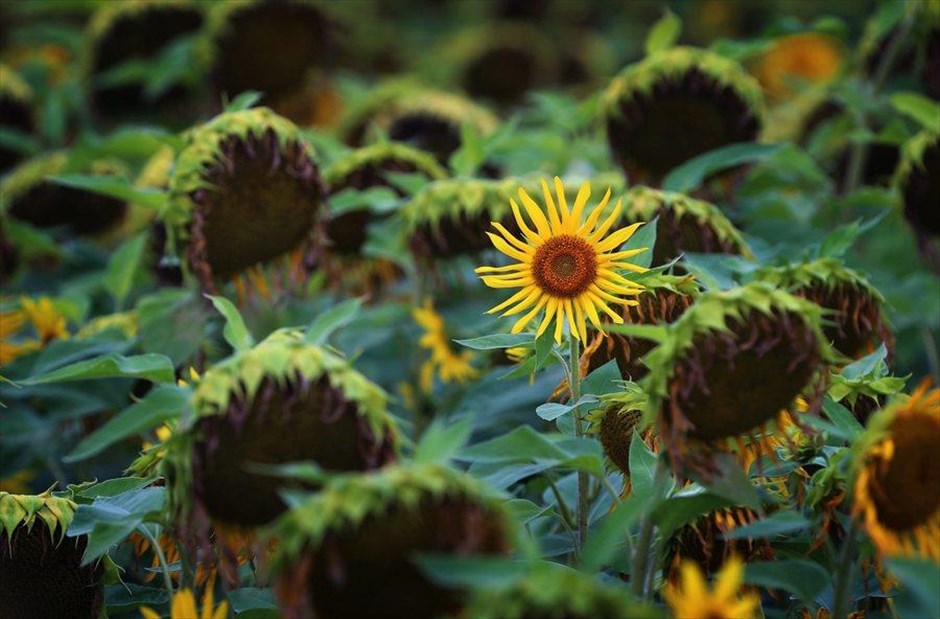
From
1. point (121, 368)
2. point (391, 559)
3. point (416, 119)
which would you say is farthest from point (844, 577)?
point (416, 119)

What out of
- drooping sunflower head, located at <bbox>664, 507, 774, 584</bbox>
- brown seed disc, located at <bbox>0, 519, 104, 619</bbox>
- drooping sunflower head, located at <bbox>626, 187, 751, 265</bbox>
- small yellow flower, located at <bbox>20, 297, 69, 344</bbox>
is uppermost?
drooping sunflower head, located at <bbox>626, 187, 751, 265</bbox>

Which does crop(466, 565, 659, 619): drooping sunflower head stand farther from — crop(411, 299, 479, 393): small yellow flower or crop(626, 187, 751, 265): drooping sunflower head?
crop(411, 299, 479, 393): small yellow flower

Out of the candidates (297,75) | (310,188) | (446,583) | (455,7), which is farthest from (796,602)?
(455,7)

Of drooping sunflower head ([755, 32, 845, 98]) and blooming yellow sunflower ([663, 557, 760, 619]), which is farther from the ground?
drooping sunflower head ([755, 32, 845, 98])

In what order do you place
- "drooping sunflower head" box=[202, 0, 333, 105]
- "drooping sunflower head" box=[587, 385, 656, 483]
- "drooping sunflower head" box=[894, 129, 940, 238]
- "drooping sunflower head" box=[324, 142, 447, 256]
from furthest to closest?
"drooping sunflower head" box=[202, 0, 333, 105] < "drooping sunflower head" box=[324, 142, 447, 256] < "drooping sunflower head" box=[894, 129, 940, 238] < "drooping sunflower head" box=[587, 385, 656, 483]

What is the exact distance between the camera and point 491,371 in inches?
75.7

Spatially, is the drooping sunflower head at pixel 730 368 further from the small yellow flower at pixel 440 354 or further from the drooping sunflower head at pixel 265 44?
the drooping sunflower head at pixel 265 44

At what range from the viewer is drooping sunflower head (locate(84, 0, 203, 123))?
2848 mm

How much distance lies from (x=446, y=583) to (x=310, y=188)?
882mm

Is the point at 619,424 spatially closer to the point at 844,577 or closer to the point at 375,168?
the point at 844,577

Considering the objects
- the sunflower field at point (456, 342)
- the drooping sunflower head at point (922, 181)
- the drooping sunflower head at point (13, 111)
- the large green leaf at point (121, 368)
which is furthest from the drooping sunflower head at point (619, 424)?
the drooping sunflower head at point (13, 111)

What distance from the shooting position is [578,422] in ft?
4.43

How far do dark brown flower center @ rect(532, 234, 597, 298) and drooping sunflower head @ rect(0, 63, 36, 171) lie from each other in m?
1.92

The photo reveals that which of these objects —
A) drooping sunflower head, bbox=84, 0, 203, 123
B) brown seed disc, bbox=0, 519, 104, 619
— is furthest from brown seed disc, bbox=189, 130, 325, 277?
drooping sunflower head, bbox=84, 0, 203, 123
